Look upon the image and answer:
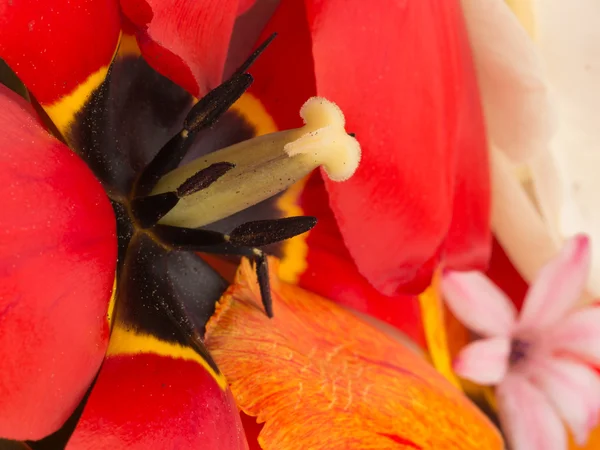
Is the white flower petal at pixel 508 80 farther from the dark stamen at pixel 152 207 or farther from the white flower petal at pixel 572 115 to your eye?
the dark stamen at pixel 152 207

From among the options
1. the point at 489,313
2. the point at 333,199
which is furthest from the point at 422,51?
the point at 489,313

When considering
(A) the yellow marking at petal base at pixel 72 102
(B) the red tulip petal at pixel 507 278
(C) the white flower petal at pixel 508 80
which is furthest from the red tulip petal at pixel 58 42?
(B) the red tulip petal at pixel 507 278

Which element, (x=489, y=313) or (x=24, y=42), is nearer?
(x=24, y=42)

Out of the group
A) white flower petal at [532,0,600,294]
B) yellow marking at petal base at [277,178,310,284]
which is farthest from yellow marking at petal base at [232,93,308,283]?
white flower petal at [532,0,600,294]

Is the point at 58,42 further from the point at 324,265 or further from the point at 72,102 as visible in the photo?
the point at 324,265

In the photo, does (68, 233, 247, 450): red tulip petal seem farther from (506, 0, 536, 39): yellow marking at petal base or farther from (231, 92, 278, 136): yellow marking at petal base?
(506, 0, 536, 39): yellow marking at petal base

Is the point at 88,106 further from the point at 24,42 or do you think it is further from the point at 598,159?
the point at 598,159
